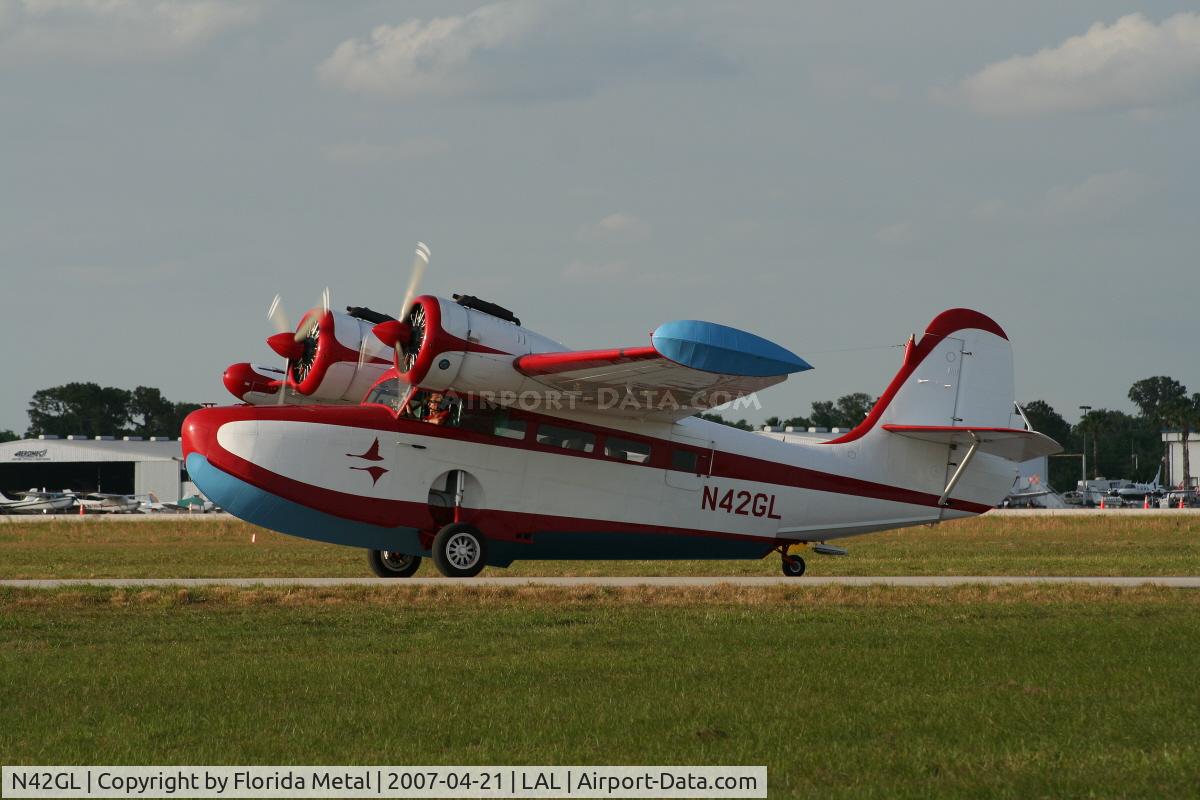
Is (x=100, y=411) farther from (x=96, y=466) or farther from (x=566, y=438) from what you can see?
(x=566, y=438)

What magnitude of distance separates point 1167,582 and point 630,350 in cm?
852

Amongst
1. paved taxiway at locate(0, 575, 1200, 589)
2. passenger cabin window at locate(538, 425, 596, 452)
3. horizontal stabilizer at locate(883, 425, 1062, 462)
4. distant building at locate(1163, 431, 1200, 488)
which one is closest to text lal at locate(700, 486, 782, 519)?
paved taxiway at locate(0, 575, 1200, 589)

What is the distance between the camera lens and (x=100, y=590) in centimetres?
1714

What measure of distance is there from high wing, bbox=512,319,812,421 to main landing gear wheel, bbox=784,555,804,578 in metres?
3.91

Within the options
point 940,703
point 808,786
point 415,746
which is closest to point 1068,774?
point 808,786

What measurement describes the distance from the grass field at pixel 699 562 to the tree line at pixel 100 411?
93.4m

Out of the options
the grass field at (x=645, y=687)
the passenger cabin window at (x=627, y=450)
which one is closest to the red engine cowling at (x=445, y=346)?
the passenger cabin window at (x=627, y=450)

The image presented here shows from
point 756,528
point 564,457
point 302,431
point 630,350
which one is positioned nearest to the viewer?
point 630,350

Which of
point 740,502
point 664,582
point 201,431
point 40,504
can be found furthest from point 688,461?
point 40,504

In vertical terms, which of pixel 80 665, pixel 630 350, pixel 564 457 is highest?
pixel 630 350

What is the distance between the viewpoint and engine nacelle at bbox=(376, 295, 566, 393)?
56.4 feet

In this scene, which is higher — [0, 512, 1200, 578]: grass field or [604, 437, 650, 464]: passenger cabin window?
[604, 437, 650, 464]: passenger cabin window

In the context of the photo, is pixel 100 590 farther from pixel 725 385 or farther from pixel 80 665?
pixel 725 385

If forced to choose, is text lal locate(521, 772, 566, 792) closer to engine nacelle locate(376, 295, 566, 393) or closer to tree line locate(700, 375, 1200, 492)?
engine nacelle locate(376, 295, 566, 393)
